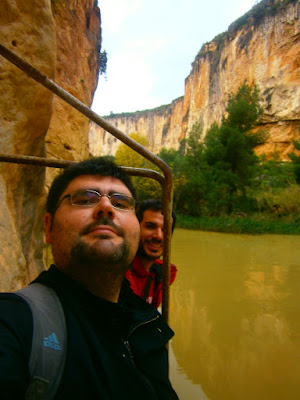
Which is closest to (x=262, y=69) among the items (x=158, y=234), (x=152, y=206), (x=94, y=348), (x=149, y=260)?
(x=152, y=206)

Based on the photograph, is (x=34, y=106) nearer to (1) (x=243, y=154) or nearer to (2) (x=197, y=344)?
(2) (x=197, y=344)

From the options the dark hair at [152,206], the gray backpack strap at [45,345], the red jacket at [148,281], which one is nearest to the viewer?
the gray backpack strap at [45,345]

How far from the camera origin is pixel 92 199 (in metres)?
0.96

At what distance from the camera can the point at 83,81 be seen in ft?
26.7

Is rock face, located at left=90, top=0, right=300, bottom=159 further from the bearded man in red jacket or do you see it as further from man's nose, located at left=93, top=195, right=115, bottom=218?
man's nose, located at left=93, top=195, right=115, bottom=218

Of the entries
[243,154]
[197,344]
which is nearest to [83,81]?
[197,344]

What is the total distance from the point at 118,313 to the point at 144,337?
12 centimetres

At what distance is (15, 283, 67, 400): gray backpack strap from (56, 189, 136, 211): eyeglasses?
1.12 ft

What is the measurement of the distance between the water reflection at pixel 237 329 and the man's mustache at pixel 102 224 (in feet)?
6.04

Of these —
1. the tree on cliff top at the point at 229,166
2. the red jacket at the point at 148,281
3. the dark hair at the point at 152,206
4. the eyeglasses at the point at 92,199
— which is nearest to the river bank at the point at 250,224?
the tree on cliff top at the point at 229,166

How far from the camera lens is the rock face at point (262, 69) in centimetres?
2359

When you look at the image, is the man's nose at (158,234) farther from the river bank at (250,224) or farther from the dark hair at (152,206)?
the river bank at (250,224)

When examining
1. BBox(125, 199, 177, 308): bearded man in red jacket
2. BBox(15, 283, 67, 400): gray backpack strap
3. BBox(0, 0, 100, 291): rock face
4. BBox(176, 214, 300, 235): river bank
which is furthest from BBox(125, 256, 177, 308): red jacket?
BBox(176, 214, 300, 235): river bank

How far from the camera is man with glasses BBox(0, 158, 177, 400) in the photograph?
0.58m
